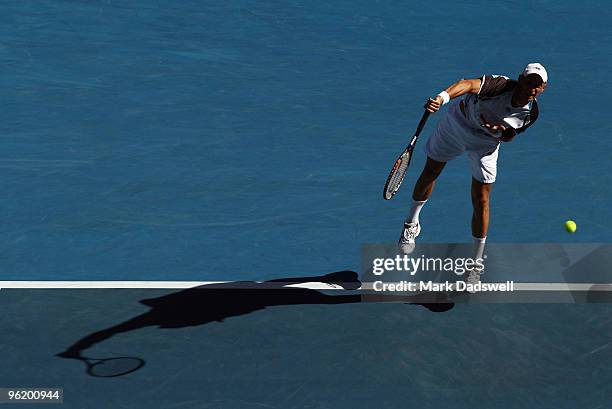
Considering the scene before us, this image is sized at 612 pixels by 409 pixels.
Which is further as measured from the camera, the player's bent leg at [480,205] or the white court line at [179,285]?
the white court line at [179,285]

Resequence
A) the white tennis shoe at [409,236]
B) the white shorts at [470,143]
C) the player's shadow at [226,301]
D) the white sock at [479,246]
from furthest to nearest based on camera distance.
Result: the white tennis shoe at [409,236]
the white sock at [479,246]
the white shorts at [470,143]
the player's shadow at [226,301]

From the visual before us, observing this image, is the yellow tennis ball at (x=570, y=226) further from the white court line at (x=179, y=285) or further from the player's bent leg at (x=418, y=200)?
the player's bent leg at (x=418, y=200)

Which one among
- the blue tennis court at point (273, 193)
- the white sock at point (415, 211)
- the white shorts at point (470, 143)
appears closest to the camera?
the blue tennis court at point (273, 193)

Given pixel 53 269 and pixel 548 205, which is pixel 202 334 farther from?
pixel 548 205

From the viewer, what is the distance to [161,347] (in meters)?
9.18

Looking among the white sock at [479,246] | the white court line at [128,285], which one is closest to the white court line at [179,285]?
the white court line at [128,285]

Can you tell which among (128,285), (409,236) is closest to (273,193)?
(409,236)

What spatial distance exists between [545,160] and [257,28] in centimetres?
516

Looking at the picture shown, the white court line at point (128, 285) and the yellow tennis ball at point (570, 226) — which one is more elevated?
the yellow tennis ball at point (570, 226)

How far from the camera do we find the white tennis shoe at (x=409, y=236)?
10.5m

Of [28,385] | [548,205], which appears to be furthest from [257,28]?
[28,385]

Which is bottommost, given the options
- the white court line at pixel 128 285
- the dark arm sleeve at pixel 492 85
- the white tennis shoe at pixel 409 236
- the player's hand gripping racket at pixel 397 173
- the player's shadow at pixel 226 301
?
the player's shadow at pixel 226 301

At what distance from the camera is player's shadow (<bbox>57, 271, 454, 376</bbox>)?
31.4ft

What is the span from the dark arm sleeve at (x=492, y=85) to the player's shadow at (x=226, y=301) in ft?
6.35
